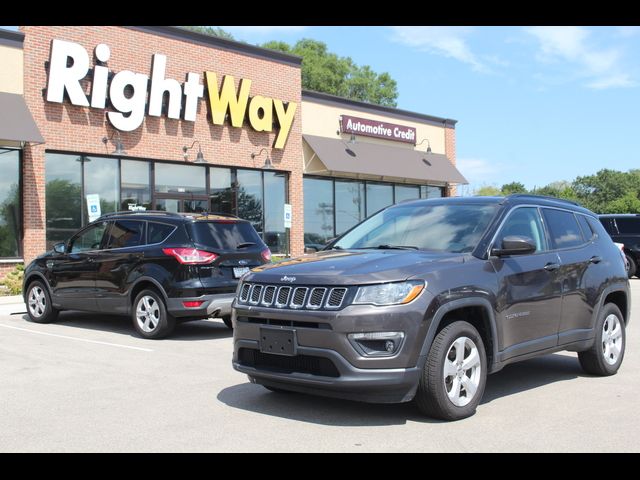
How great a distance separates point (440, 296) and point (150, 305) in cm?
598

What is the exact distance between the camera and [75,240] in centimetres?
1173

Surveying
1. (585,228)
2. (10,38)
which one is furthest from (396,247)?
(10,38)

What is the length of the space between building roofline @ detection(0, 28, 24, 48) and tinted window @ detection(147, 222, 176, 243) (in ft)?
31.7

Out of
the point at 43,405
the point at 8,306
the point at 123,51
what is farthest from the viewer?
the point at 123,51

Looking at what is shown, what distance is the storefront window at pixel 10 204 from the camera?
17.8 meters

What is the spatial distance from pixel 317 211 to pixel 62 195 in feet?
32.3

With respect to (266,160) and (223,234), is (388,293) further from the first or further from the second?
(266,160)

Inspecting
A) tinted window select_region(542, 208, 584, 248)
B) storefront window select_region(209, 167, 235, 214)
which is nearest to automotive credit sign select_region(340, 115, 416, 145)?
storefront window select_region(209, 167, 235, 214)

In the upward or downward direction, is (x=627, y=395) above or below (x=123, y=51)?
below

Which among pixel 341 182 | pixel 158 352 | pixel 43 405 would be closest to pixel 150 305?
pixel 158 352

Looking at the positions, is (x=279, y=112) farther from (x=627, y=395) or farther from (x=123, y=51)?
(x=627, y=395)

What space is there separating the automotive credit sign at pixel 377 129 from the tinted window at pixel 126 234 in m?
16.4

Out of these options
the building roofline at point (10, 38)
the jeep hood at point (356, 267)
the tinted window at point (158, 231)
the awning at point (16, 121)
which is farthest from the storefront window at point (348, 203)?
the jeep hood at point (356, 267)

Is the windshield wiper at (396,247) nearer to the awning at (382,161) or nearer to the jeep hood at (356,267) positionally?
the jeep hood at (356,267)
